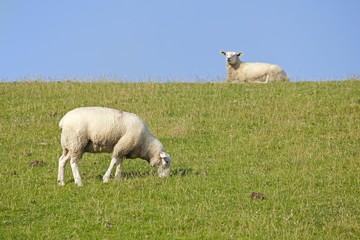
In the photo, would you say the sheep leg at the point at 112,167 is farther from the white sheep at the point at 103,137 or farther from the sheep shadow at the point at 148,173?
the sheep shadow at the point at 148,173

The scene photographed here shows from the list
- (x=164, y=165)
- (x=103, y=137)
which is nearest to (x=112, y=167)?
(x=103, y=137)

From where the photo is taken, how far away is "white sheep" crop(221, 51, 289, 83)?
31031mm

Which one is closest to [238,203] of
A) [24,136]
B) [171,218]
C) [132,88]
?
[171,218]

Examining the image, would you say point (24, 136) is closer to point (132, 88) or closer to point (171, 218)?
point (132, 88)

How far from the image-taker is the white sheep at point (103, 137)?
15102 millimetres

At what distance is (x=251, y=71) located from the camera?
31.5 metres

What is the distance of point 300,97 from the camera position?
25547 millimetres

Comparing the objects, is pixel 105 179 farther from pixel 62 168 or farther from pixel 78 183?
pixel 62 168

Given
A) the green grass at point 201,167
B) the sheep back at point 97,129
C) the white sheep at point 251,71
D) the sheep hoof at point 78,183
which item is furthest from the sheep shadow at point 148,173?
the white sheep at point 251,71

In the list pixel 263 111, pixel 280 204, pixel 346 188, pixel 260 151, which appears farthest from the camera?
pixel 263 111

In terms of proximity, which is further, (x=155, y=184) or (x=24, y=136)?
(x=24, y=136)

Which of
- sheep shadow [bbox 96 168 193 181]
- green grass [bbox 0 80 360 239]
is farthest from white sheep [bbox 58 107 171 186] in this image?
green grass [bbox 0 80 360 239]

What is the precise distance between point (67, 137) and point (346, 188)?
19.6 ft

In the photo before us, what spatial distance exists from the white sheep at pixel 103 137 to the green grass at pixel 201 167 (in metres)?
0.45
